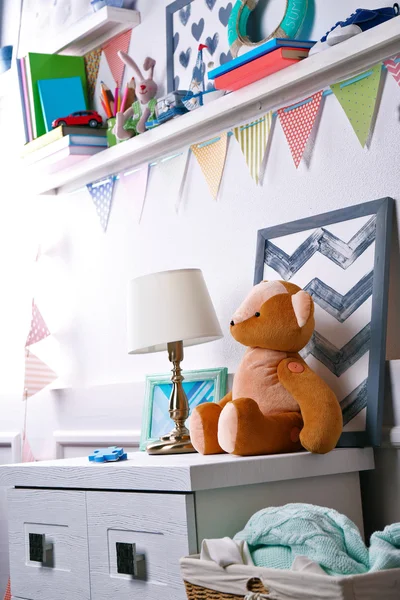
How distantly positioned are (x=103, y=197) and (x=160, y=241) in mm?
294

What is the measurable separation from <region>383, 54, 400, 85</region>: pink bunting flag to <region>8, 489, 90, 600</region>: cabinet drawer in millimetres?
986

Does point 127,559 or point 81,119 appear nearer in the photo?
point 127,559

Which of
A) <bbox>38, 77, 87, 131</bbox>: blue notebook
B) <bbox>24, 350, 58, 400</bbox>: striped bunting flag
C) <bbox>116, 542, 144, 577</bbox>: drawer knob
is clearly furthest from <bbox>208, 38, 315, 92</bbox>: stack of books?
<bbox>24, 350, 58, 400</bbox>: striped bunting flag

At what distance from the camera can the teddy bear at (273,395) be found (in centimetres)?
147

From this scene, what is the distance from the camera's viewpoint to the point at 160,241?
2.22m

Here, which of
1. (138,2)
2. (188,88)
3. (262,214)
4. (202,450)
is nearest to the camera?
(202,450)

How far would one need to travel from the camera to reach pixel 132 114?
2.24 metres

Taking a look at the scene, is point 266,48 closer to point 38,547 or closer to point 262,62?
point 262,62

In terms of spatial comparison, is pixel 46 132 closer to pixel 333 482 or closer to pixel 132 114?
pixel 132 114

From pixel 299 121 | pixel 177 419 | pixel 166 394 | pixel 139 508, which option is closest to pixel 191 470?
pixel 139 508

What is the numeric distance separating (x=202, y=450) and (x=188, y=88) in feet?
3.19

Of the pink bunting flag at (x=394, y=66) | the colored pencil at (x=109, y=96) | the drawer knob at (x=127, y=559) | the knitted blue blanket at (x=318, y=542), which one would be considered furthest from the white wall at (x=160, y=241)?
the drawer knob at (x=127, y=559)

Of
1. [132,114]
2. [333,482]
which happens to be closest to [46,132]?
[132,114]

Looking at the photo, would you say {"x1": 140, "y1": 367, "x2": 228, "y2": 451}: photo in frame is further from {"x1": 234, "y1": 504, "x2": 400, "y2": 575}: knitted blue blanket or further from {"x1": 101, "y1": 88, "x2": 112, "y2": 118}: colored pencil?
{"x1": 101, "y1": 88, "x2": 112, "y2": 118}: colored pencil
